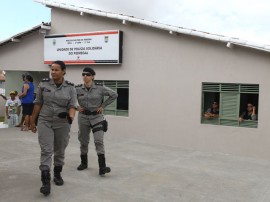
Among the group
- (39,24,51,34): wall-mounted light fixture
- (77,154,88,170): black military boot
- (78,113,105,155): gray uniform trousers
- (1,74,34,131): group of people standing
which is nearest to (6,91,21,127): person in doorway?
(1,74,34,131): group of people standing

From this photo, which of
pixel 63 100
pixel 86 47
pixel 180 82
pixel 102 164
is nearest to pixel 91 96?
pixel 63 100

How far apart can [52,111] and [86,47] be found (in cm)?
621

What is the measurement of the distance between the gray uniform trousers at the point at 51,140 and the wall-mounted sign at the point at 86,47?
529cm

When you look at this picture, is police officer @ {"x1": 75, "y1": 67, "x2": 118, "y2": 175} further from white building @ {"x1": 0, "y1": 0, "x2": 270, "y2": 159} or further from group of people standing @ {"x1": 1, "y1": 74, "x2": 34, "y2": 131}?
group of people standing @ {"x1": 1, "y1": 74, "x2": 34, "y2": 131}

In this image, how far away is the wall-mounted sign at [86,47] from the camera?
33.8 feet

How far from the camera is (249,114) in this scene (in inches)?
330

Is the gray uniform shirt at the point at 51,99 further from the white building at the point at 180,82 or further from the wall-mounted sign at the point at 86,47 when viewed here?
the wall-mounted sign at the point at 86,47

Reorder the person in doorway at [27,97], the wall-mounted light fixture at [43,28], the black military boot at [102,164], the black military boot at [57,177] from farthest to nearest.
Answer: the wall-mounted light fixture at [43,28] < the person in doorway at [27,97] < the black military boot at [102,164] < the black military boot at [57,177]

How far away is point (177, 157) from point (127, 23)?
4.24 metres

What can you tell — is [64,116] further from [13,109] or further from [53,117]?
[13,109]

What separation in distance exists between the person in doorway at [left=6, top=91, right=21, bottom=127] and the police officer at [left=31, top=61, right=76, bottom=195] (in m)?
7.43

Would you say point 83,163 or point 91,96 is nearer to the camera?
point 91,96

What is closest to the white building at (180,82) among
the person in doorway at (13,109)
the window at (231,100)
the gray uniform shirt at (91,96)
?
the window at (231,100)

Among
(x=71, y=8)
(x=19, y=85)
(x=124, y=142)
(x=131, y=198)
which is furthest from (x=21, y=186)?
(x=19, y=85)
